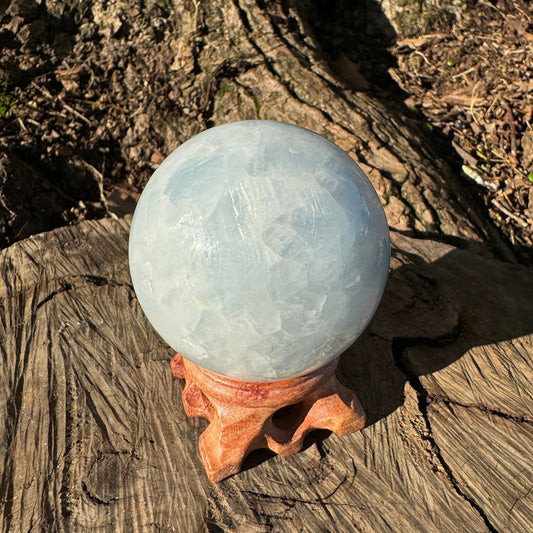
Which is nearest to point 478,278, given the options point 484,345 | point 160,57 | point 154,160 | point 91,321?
point 484,345

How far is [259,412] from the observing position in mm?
1753

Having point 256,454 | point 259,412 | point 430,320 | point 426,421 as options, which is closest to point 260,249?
point 259,412

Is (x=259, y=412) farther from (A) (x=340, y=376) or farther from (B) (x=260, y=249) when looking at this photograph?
(B) (x=260, y=249)

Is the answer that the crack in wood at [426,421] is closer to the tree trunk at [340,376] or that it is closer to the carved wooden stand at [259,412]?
the tree trunk at [340,376]

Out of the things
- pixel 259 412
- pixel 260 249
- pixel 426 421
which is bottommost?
pixel 426 421

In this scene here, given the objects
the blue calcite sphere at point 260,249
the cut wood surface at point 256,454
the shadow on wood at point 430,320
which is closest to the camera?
the blue calcite sphere at point 260,249

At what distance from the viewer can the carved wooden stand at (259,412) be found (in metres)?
1.71

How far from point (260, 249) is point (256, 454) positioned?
28.0 inches

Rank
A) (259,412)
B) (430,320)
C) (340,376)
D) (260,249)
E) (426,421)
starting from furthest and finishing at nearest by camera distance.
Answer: (430,320)
(340,376)
(426,421)
(259,412)
(260,249)

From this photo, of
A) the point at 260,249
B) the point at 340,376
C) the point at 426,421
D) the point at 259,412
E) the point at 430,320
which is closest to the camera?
the point at 260,249

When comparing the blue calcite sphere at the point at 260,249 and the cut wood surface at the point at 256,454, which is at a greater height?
the blue calcite sphere at the point at 260,249

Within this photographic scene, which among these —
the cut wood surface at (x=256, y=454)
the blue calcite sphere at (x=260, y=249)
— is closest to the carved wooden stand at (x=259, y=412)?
the cut wood surface at (x=256, y=454)

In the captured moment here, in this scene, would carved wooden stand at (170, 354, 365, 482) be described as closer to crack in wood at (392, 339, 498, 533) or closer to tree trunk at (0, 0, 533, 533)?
tree trunk at (0, 0, 533, 533)

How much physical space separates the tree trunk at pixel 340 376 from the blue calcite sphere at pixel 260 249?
36cm
